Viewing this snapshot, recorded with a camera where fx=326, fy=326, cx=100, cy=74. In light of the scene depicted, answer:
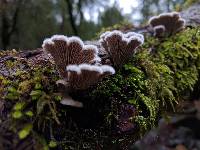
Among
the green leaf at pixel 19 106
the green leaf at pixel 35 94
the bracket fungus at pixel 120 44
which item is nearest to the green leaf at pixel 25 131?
the green leaf at pixel 19 106

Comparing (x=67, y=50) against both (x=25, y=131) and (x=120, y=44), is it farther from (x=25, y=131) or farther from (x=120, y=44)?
(x=25, y=131)

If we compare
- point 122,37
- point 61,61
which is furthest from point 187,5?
point 61,61

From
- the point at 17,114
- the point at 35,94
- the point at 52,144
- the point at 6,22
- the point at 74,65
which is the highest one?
the point at 6,22

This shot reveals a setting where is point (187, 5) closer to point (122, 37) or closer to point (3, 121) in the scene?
point (122, 37)

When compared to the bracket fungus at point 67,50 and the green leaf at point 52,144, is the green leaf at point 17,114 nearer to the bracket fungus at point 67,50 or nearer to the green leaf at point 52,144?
the green leaf at point 52,144

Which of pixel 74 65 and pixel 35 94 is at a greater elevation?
pixel 74 65

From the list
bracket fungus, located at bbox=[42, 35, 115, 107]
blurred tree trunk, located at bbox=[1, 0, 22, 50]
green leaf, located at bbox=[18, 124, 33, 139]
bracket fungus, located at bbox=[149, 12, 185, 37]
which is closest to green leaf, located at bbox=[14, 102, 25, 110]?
green leaf, located at bbox=[18, 124, 33, 139]

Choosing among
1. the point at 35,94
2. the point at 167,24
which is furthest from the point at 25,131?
the point at 167,24
